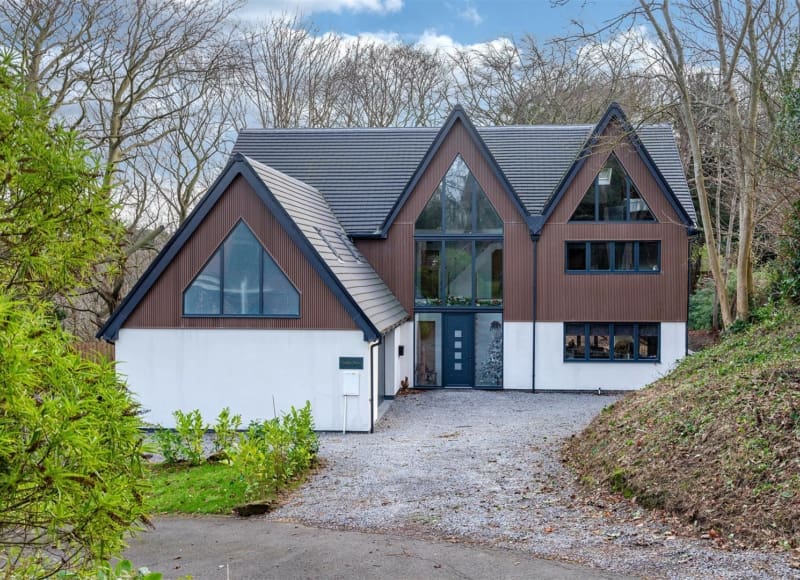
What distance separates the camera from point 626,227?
19594 millimetres

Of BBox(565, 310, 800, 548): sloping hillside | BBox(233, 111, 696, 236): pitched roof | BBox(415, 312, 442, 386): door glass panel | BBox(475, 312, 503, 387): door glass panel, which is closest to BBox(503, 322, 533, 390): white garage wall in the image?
BBox(475, 312, 503, 387): door glass panel

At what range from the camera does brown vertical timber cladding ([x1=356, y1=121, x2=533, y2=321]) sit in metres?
19.8

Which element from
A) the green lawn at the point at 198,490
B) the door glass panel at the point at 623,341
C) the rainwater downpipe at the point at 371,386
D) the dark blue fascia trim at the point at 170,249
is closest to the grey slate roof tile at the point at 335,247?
the rainwater downpipe at the point at 371,386

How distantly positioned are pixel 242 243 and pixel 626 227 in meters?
10.9

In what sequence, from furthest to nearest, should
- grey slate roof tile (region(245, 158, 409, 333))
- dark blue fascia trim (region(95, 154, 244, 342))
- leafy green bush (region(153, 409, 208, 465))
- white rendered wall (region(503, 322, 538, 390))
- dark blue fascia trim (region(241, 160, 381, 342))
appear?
white rendered wall (region(503, 322, 538, 390)), grey slate roof tile (region(245, 158, 409, 333)), dark blue fascia trim (region(95, 154, 244, 342)), dark blue fascia trim (region(241, 160, 381, 342)), leafy green bush (region(153, 409, 208, 465))

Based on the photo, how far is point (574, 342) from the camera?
19.9 m

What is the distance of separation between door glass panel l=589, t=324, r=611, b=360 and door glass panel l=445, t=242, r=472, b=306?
3656mm

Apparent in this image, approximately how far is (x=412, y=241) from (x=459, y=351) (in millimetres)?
3471

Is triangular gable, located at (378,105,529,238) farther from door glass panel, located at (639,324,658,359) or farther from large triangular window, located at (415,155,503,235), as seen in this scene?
door glass panel, located at (639,324,658,359)

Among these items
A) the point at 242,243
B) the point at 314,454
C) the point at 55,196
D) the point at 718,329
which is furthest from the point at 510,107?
the point at 55,196

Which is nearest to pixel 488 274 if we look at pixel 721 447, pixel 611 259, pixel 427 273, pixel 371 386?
pixel 427 273

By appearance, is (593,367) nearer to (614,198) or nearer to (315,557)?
(614,198)

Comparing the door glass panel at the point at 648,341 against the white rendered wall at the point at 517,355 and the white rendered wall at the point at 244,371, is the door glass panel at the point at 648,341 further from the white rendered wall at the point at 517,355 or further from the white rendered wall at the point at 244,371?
the white rendered wall at the point at 244,371

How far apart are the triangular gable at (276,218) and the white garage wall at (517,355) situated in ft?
21.4
